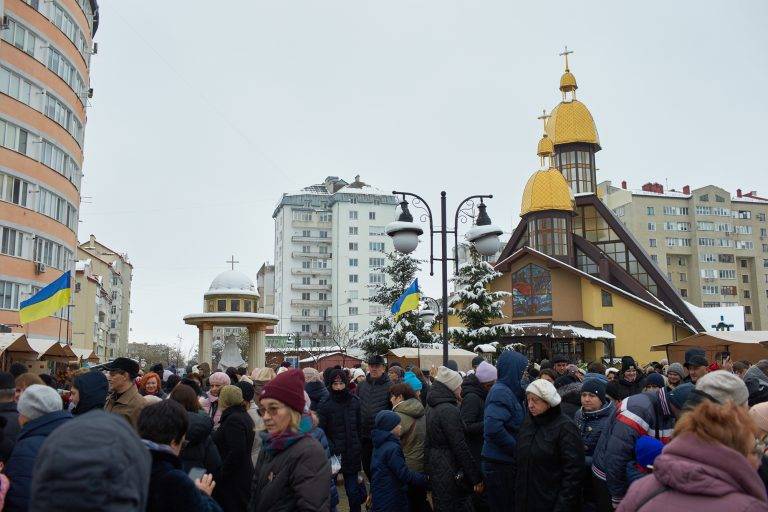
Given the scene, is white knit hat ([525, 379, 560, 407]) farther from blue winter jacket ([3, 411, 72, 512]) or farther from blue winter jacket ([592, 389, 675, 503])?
blue winter jacket ([3, 411, 72, 512])

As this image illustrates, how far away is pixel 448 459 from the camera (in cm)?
655

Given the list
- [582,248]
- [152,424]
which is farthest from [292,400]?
[582,248]

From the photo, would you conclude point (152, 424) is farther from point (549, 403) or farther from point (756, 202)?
point (756, 202)

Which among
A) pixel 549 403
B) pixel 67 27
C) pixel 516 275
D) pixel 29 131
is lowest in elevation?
pixel 549 403

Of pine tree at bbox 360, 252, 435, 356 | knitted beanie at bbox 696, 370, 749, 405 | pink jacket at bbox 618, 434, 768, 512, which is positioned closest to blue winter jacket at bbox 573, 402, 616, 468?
knitted beanie at bbox 696, 370, 749, 405

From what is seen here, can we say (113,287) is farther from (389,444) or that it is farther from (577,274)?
(389,444)

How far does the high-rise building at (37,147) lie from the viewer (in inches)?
1188

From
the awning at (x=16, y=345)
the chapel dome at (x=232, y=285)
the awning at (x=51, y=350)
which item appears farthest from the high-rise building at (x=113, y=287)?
the awning at (x=16, y=345)

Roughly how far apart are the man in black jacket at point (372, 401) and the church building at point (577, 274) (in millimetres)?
31057

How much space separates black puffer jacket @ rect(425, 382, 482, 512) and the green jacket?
0.46 meters

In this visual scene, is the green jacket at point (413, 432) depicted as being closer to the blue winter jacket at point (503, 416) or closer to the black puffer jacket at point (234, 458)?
the blue winter jacket at point (503, 416)

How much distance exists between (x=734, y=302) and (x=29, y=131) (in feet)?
279

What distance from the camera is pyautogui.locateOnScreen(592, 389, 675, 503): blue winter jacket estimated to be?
17.6ft

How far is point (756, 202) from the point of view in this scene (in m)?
94.2
